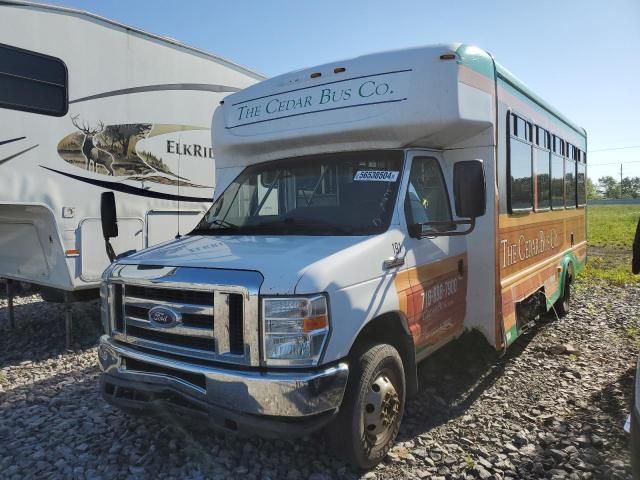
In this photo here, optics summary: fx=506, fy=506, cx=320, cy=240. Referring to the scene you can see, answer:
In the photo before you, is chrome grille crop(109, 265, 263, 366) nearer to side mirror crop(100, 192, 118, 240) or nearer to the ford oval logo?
the ford oval logo

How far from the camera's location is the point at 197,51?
282 inches

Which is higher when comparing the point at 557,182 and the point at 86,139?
the point at 86,139

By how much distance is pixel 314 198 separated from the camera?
389 centimetres

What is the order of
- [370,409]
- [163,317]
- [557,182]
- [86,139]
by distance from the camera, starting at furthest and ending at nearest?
[557,182] < [86,139] < [370,409] < [163,317]

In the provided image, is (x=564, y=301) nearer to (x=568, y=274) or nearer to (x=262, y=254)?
(x=568, y=274)

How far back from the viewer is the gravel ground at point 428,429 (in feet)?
11.2

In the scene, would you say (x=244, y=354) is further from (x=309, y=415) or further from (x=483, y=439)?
(x=483, y=439)

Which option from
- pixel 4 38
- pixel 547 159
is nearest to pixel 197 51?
pixel 4 38

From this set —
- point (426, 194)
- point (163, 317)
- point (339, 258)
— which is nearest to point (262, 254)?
point (339, 258)

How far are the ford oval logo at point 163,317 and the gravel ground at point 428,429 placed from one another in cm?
68

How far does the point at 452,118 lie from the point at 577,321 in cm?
487

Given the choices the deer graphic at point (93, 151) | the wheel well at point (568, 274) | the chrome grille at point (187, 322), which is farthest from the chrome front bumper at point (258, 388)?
the wheel well at point (568, 274)

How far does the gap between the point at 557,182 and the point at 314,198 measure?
4.37 metres

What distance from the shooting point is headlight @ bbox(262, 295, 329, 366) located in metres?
2.78
